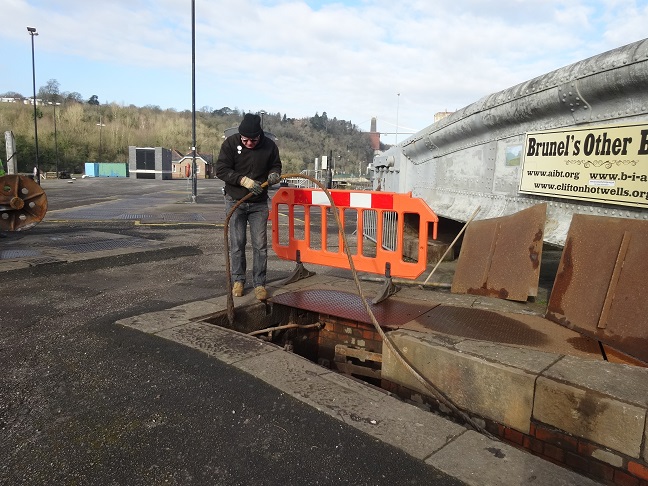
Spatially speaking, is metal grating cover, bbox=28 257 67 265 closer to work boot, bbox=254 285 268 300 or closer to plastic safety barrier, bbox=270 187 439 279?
plastic safety barrier, bbox=270 187 439 279

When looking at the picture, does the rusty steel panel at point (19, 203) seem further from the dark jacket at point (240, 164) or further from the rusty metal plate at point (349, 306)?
the rusty metal plate at point (349, 306)

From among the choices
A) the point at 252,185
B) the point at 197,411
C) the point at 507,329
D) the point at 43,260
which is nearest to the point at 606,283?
the point at 507,329

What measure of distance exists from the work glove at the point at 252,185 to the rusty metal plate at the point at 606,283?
2.96 meters

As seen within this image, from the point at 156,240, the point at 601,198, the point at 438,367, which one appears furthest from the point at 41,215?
Result: the point at 601,198

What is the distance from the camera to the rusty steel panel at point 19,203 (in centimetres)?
875

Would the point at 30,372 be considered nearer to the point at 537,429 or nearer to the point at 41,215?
the point at 537,429

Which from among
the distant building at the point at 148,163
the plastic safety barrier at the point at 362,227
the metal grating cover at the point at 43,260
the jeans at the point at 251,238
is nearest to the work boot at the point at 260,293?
the jeans at the point at 251,238

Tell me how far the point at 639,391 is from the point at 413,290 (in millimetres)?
2861

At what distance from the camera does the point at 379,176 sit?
11633 mm

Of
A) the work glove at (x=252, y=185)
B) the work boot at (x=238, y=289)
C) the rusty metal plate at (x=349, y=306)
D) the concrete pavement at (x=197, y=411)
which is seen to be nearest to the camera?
the concrete pavement at (x=197, y=411)

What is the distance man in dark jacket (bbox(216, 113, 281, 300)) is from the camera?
16.6ft

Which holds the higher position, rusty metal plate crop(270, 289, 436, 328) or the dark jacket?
the dark jacket

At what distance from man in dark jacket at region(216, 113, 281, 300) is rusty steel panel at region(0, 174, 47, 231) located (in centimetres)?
581

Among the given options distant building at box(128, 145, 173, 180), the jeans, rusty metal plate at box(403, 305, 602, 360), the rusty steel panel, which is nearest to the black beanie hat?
the jeans
